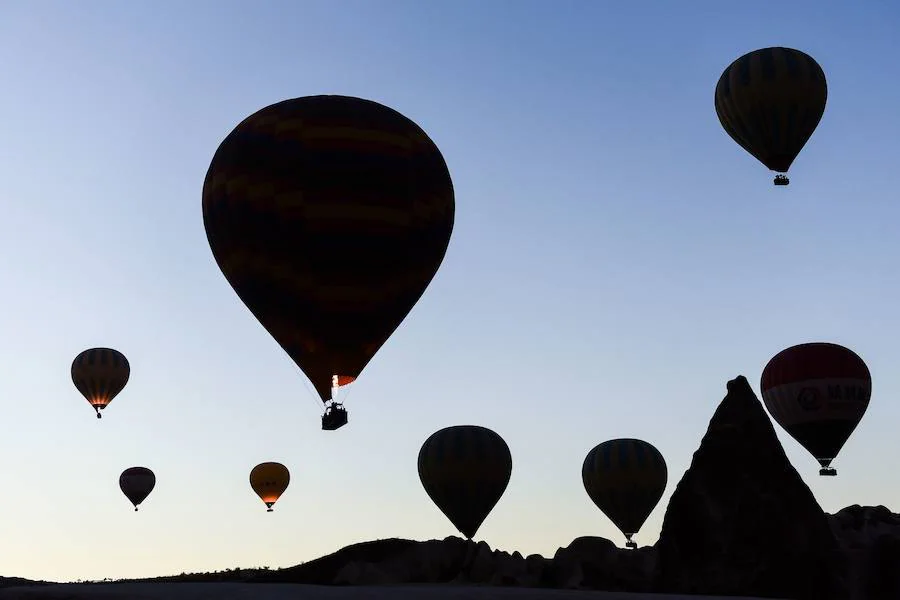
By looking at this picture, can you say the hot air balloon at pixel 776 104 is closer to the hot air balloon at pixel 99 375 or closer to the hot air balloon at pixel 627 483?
the hot air balloon at pixel 627 483

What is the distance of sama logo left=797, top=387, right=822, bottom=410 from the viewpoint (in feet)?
151

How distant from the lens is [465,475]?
177 ft

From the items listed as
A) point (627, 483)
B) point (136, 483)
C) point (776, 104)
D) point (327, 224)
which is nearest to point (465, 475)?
point (627, 483)

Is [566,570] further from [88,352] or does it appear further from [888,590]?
[88,352]

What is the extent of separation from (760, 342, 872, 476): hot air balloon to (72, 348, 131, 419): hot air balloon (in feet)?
120

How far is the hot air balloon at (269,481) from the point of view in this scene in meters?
71.8

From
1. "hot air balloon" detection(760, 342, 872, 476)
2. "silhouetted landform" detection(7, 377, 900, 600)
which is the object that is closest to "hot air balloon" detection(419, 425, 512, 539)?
"hot air balloon" detection(760, 342, 872, 476)

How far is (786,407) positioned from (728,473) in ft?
60.3

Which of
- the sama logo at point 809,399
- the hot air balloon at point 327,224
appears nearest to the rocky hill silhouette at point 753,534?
the hot air balloon at point 327,224

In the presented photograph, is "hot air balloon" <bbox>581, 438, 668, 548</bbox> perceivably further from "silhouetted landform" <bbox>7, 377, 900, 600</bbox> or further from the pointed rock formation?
the pointed rock formation

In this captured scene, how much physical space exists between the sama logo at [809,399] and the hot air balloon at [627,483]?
39.5 feet

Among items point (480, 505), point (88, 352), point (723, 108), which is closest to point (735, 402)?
point (723, 108)

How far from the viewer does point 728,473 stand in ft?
96.8

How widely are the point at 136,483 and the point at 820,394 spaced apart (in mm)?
42157
